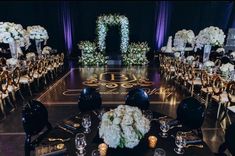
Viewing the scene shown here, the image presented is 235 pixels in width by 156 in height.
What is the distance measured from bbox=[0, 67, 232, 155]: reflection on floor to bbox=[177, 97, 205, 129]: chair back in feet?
3.22

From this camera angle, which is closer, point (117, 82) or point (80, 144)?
point (80, 144)

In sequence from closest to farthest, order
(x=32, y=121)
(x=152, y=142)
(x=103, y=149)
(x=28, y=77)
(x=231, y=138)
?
(x=103, y=149) < (x=152, y=142) < (x=231, y=138) < (x=32, y=121) < (x=28, y=77)

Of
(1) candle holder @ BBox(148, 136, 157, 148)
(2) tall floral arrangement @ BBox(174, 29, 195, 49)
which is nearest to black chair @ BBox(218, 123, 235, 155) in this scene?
(1) candle holder @ BBox(148, 136, 157, 148)

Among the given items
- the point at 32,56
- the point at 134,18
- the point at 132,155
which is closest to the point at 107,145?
the point at 132,155

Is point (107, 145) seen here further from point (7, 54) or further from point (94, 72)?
point (7, 54)

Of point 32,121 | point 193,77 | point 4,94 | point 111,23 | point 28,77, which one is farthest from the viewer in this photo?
point 111,23

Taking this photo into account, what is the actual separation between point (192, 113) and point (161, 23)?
10726 mm

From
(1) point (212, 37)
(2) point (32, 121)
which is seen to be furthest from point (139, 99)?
(1) point (212, 37)

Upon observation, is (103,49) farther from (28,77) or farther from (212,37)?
(212,37)

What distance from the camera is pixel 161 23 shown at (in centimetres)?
1318

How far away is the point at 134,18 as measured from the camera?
13.6 meters

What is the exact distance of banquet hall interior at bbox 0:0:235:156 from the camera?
2350 mm

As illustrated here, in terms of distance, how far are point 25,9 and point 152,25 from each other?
7430mm

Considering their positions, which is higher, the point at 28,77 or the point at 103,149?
the point at 28,77
